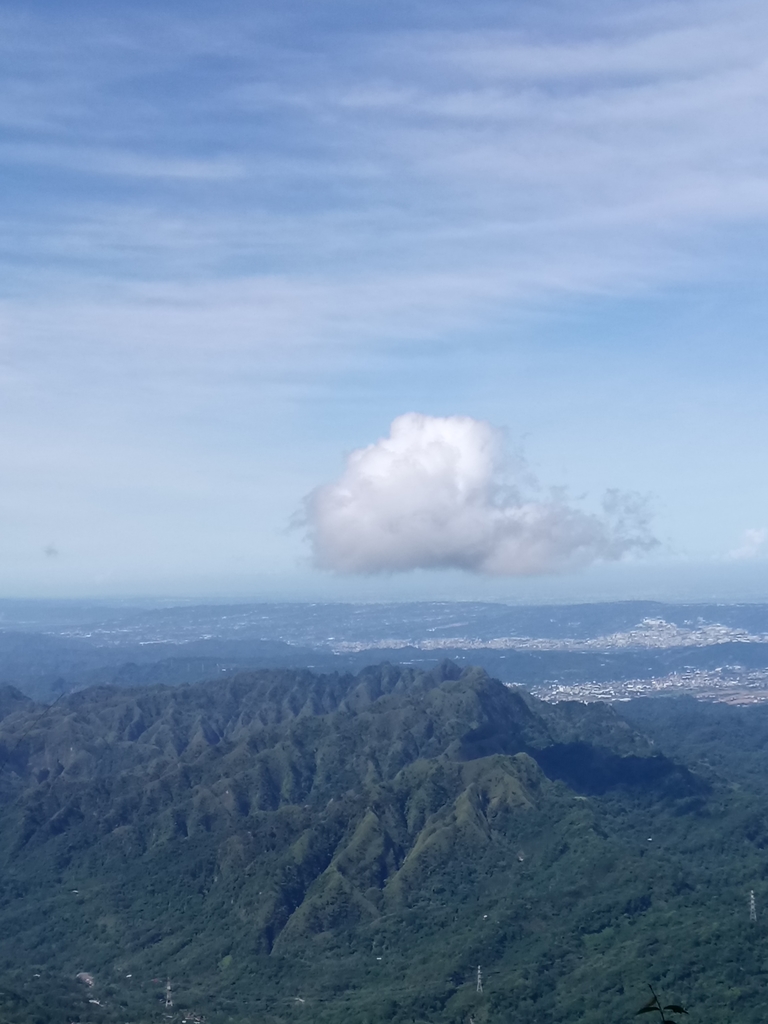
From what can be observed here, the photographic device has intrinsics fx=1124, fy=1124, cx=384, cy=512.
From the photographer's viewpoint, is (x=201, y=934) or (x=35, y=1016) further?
(x=201, y=934)

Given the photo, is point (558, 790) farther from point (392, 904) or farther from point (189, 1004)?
point (189, 1004)

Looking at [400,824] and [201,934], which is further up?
[400,824]

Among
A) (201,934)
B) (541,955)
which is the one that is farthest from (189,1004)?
(541,955)

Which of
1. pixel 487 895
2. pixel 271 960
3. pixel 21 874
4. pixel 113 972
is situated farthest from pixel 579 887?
pixel 21 874

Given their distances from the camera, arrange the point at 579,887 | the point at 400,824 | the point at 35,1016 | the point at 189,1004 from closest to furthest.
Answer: the point at 35,1016, the point at 189,1004, the point at 579,887, the point at 400,824

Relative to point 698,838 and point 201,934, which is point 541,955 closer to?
point 201,934

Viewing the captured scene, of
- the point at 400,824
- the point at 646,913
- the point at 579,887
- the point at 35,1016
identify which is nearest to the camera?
the point at 35,1016

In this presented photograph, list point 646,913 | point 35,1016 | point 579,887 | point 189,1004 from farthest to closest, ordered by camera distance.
Result: point 579,887 < point 646,913 < point 189,1004 < point 35,1016

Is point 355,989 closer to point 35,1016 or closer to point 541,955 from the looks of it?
point 541,955

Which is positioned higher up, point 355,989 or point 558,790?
point 558,790

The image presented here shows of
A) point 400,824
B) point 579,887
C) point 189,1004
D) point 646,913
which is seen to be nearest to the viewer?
point 189,1004
